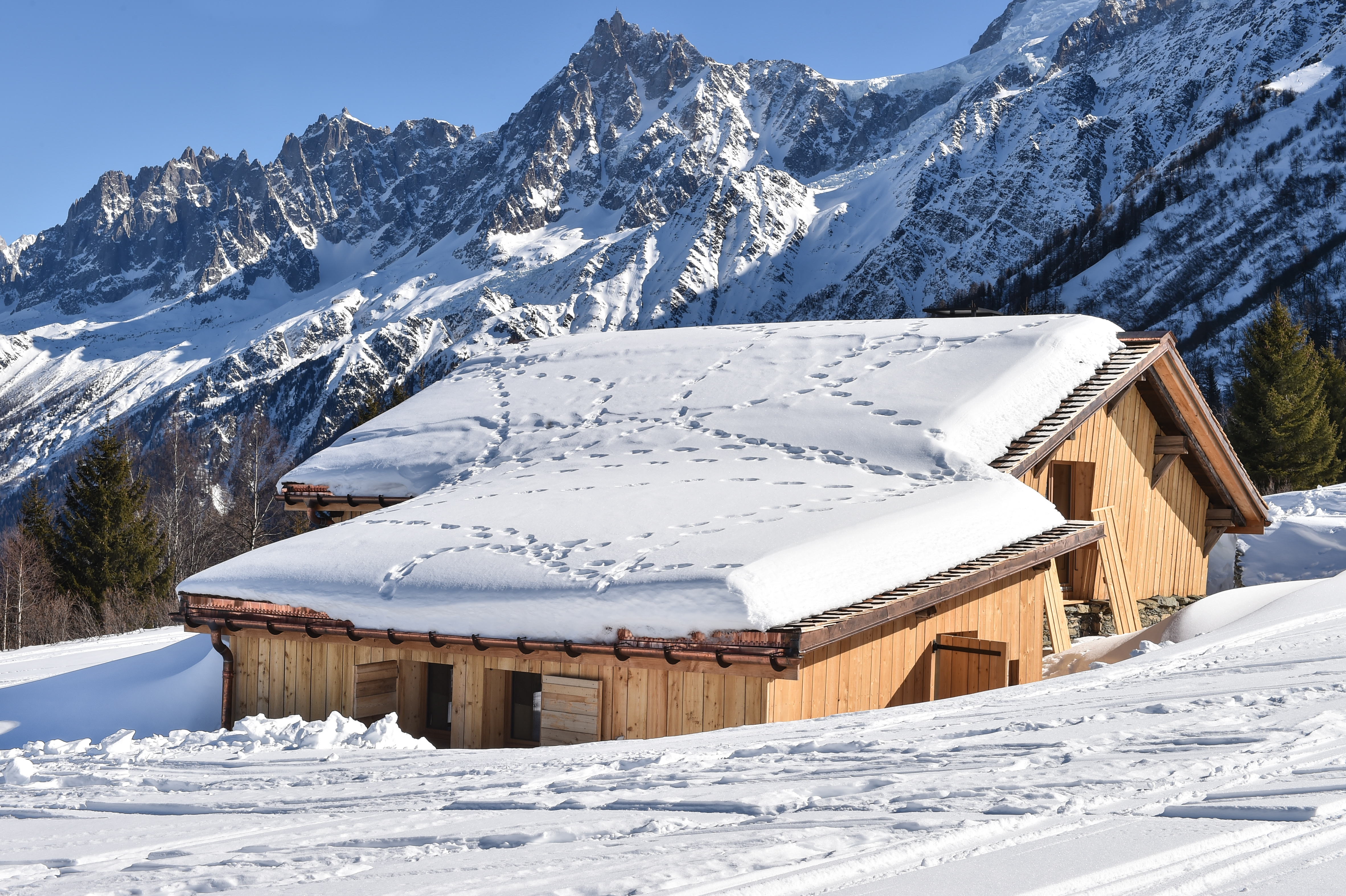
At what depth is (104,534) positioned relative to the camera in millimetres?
31422

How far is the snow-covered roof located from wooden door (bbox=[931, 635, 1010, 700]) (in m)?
0.81

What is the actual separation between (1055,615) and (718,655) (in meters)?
6.60

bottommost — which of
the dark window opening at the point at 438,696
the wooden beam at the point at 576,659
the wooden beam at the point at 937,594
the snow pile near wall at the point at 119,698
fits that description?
the snow pile near wall at the point at 119,698

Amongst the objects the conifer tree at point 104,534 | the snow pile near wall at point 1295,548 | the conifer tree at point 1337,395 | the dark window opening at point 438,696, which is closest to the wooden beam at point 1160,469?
the snow pile near wall at point 1295,548

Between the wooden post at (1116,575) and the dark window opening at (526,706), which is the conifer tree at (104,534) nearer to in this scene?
the dark window opening at (526,706)

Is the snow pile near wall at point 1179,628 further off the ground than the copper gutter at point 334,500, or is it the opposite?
the copper gutter at point 334,500

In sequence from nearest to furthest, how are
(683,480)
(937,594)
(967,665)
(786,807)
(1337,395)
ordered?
(786,807) < (937,594) < (967,665) < (683,480) < (1337,395)

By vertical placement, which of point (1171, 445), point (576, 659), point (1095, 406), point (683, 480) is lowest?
point (576, 659)

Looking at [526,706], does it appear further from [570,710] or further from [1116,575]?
[1116,575]

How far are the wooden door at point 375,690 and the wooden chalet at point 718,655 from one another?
12 mm

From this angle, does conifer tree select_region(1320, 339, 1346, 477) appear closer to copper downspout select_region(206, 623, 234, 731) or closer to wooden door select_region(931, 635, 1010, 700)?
wooden door select_region(931, 635, 1010, 700)

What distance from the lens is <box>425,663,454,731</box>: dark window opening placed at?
28.6ft

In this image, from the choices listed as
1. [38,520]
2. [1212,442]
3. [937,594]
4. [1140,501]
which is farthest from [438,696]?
[38,520]

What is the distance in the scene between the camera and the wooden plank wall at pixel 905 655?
23.3 feet
